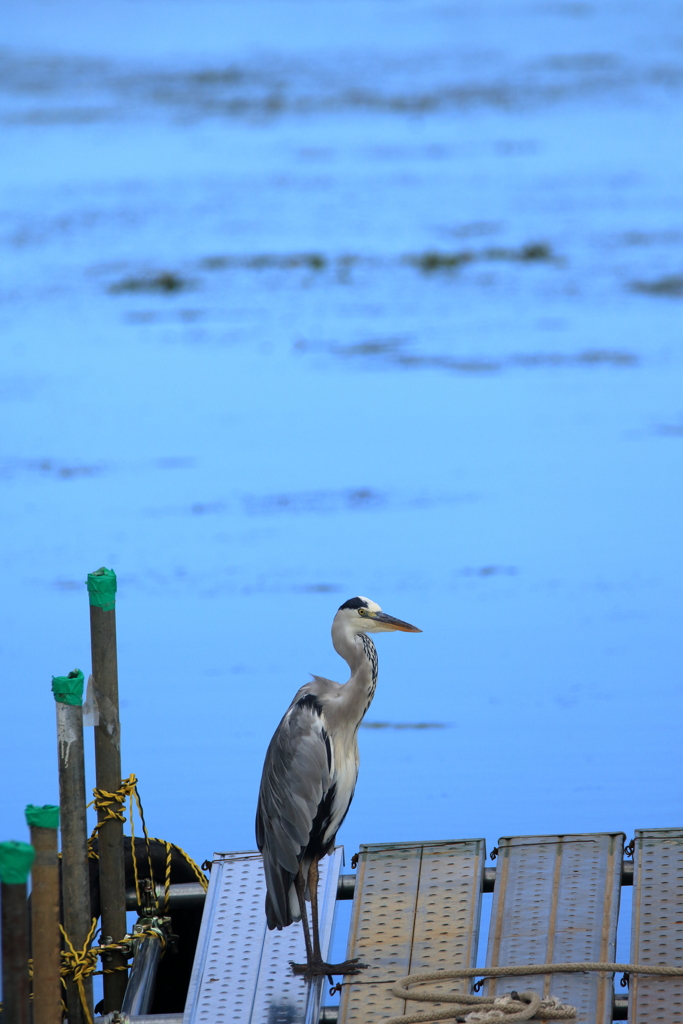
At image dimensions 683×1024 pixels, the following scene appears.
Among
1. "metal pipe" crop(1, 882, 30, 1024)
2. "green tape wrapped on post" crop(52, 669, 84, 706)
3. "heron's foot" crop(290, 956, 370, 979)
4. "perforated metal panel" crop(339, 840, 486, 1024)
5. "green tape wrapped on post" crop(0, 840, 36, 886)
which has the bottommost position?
"metal pipe" crop(1, 882, 30, 1024)

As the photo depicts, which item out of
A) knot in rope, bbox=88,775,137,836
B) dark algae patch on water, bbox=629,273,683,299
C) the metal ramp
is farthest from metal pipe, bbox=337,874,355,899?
dark algae patch on water, bbox=629,273,683,299

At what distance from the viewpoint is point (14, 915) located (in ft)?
6.82

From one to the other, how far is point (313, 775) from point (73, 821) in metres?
0.52

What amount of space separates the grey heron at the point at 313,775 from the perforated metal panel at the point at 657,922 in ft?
1.89

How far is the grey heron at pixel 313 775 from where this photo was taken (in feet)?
9.24

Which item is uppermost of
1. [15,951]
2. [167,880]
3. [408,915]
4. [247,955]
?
[167,880]

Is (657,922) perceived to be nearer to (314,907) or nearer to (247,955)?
(314,907)

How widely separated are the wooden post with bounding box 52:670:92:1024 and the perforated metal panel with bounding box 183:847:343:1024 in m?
0.26

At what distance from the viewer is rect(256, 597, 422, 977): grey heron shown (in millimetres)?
2816

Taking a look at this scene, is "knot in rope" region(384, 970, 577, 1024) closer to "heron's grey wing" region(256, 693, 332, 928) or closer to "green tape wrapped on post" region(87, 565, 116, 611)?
"heron's grey wing" region(256, 693, 332, 928)

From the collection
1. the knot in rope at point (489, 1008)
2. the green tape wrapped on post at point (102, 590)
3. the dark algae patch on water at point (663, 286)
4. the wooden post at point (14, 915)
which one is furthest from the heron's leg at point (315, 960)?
Answer: the dark algae patch on water at point (663, 286)

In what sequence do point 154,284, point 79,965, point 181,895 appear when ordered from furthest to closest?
1. point 154,284
2. point 181,895
3. point 79,965

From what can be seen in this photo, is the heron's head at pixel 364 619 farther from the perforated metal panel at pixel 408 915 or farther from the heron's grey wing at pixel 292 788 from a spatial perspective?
the perforated metal panel at pixel 408 915

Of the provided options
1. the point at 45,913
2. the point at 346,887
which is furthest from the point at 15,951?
the point at 346,887
